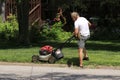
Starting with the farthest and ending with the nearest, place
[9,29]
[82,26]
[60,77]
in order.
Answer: [9,29], [82,26], [60,77]

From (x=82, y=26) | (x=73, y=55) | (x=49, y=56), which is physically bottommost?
(x=73, y=55)

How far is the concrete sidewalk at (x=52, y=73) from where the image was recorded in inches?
539

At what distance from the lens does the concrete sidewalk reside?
1368cm

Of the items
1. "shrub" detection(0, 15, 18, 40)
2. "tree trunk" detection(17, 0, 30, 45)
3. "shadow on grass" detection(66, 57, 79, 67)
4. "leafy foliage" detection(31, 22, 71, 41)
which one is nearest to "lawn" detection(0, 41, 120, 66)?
"shadow on grass" detection(66, 57, 79, 67)

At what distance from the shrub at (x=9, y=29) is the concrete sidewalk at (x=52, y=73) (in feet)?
27.5

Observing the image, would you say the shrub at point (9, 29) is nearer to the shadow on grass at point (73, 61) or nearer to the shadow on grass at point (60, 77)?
the shadow on grass at point (73, 61)

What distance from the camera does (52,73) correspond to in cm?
1446

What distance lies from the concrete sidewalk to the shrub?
330 inches

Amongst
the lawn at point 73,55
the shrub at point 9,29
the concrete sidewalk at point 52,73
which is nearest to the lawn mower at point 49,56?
the lawn at point 73,55

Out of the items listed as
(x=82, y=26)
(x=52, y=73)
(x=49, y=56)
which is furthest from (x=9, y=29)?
(x=52, y=73)

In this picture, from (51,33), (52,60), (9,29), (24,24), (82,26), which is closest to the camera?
(82,26)

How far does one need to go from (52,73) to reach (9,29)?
10.7m

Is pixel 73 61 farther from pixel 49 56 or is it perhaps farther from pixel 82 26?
pixel 82 26

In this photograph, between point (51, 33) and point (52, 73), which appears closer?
point (52, 73)
